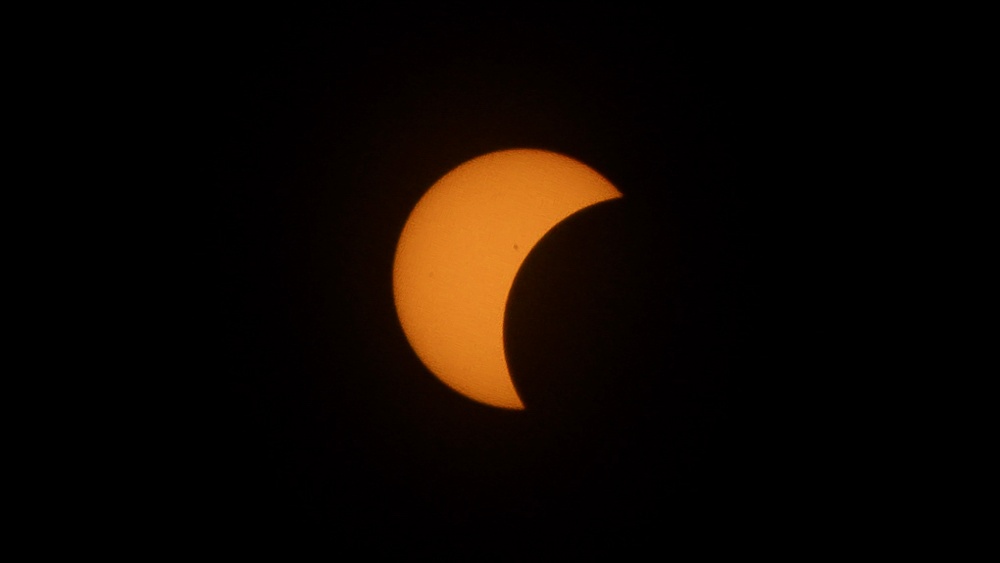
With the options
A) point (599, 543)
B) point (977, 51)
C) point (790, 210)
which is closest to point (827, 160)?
point (790, 210)

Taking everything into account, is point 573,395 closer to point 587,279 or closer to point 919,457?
point 587,279

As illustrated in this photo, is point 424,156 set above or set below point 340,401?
above

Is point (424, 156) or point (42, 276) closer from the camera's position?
point (424, 156)

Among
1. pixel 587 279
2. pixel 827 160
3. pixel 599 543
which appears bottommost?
pixel 599 543
